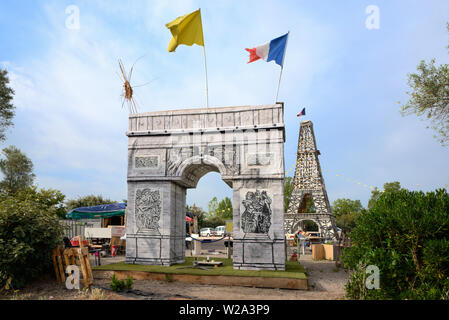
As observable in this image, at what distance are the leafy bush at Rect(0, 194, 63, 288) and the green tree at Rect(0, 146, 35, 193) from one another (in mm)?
25343

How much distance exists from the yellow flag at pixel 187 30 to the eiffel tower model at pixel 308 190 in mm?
27049

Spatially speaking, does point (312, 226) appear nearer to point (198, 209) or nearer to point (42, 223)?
point (198, 209)

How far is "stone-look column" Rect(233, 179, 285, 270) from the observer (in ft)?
34.6

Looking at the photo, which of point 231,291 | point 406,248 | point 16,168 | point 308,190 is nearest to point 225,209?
point 308,190

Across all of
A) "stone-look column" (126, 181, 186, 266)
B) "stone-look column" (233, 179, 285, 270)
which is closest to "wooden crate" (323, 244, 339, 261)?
"stone-look column" (233, 179, 285, 270)

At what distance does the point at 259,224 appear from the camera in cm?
1085

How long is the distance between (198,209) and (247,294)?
39.5 m

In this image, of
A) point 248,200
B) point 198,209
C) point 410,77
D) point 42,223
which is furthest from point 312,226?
point 42,223

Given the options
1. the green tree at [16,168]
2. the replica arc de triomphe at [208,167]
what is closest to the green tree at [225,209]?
the green tree at [16,168]

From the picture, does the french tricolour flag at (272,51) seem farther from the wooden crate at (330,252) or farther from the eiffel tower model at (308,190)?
the eiffel tower model at (308,190)

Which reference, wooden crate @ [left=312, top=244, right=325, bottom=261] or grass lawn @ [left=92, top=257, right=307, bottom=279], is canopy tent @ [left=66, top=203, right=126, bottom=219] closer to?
grass lawn @ [left=92, top=257, right=307, bottom=279]

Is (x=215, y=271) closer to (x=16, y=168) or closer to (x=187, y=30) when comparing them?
(x=187, y=30)

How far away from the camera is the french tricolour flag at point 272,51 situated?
1171 centimetres

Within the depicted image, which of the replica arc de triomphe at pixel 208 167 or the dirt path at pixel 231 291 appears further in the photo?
the replica arc de triomphe at pixel 208 167
